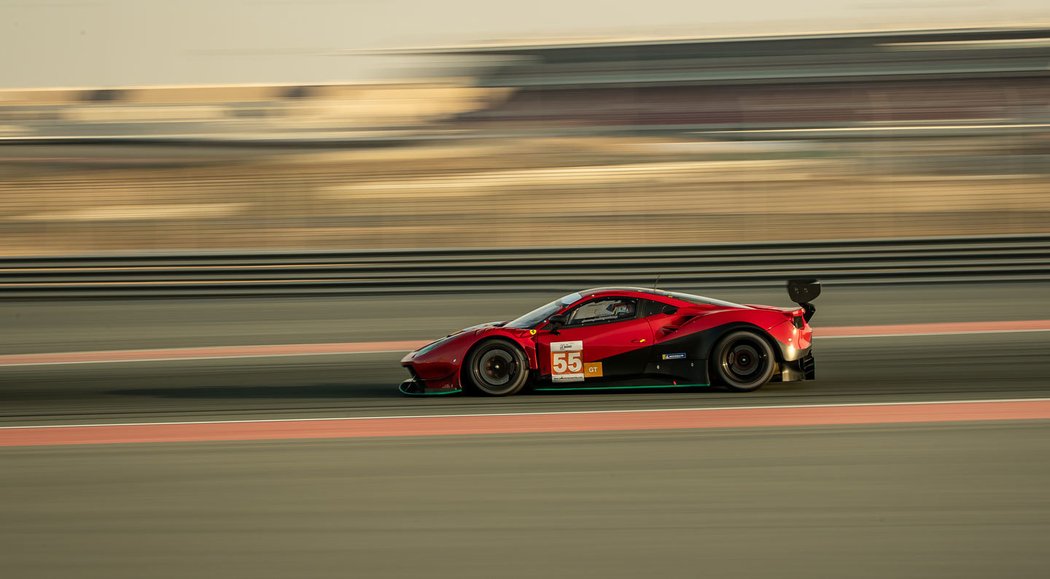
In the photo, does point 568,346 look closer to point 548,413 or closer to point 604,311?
point 604,311

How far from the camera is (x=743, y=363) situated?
9039mm

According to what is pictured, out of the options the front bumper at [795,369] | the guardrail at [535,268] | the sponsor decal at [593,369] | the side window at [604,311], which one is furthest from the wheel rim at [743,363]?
the guardrail at [535,268]

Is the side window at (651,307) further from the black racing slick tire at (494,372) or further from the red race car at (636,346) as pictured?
the black racing slick tire at (494,372)

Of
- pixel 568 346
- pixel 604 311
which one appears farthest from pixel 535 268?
pixel 568 346

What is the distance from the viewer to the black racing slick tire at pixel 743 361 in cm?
888

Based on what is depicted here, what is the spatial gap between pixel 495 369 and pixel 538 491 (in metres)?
2.99

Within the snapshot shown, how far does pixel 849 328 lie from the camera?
44.9 feet

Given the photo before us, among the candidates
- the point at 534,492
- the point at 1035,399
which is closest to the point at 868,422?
the point at 1035,399

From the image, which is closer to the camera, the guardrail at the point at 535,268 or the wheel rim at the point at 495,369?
the wheel rim at the point at 495,369

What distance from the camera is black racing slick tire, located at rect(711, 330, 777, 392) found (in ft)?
29.1

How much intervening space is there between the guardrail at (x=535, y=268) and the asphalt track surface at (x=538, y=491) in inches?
223

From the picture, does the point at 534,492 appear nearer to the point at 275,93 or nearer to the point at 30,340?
the point at 30,340

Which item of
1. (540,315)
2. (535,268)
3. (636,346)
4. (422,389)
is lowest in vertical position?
(422,389)

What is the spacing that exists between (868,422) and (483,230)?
14.4m
